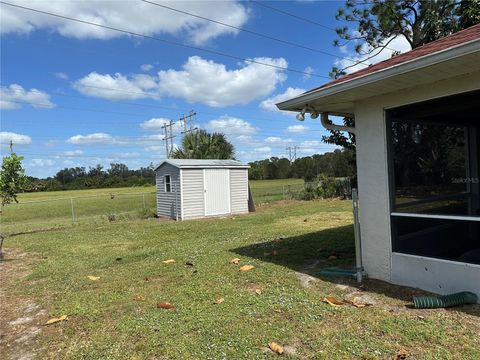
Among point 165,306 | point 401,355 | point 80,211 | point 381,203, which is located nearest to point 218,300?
point 165,306

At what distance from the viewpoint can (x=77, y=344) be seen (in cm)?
379

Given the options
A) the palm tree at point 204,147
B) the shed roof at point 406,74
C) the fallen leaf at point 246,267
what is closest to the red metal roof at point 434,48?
the shed roof at point 406,74

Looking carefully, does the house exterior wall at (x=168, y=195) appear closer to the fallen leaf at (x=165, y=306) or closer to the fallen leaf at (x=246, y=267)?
the fallen leaf at (x=246, y=267)

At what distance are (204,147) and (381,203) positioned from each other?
1910cm

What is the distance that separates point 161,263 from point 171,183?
9283mm

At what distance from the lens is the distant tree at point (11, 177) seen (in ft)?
35.0

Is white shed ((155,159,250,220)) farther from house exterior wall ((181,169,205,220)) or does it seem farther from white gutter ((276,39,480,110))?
white gutter ((276,39,480,110))

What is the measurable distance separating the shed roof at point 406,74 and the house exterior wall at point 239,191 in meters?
11.3

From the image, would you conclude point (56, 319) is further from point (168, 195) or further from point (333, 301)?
point (168, 195)

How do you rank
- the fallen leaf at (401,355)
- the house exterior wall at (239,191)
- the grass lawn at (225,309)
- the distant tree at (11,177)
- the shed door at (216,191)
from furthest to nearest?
the house exterior wall at (239,191) < the shed door at (216,191) < the distant tree at (11,177) < the grass lawn at (225,309) < the fallen leaf at (401,355)

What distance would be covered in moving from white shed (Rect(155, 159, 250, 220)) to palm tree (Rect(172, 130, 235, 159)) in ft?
20.3

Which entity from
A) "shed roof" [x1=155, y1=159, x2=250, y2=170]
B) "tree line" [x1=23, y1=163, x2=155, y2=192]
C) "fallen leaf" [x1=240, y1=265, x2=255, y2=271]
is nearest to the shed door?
"shed roof" [x1=155, y1=159, x2=250, y2=170]

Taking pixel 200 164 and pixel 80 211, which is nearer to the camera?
pixel 200 164

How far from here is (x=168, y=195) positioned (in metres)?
16.5
